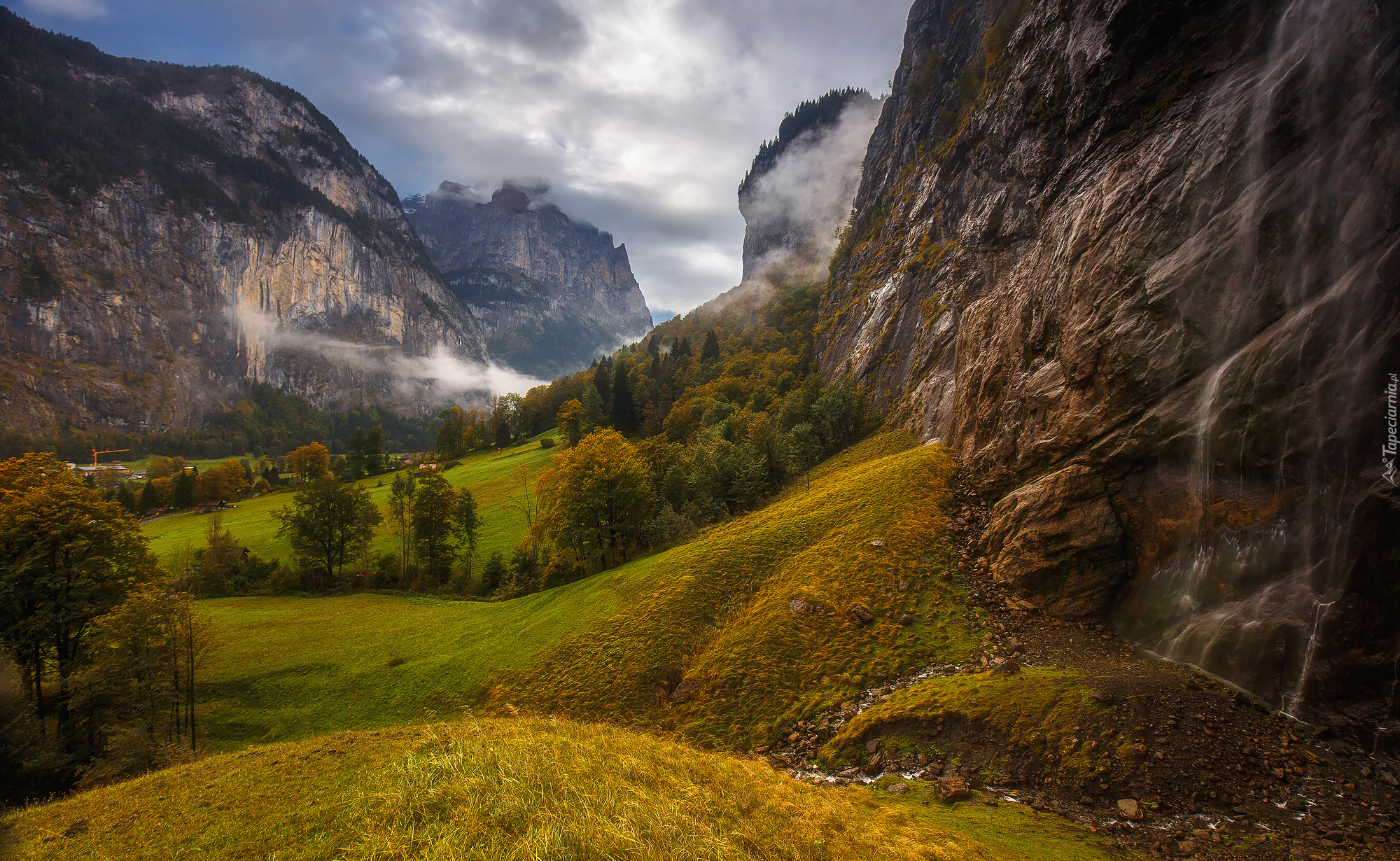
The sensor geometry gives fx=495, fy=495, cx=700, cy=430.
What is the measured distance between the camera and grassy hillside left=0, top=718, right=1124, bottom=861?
6.66 m

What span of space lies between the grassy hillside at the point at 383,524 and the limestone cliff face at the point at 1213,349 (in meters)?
50.1

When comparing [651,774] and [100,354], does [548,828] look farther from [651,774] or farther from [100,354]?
[100,354]

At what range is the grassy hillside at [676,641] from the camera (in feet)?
67.4

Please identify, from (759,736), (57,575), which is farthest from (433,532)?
(759,736)

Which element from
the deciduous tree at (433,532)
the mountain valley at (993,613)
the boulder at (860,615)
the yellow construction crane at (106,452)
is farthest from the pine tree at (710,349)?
the yellow construction crane at (106,452)

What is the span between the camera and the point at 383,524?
62.1 m

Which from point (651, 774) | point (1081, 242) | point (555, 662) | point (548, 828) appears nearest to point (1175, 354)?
point (1081, 242)

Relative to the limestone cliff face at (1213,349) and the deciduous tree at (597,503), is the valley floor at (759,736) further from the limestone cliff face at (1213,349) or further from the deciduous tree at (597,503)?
the deciduous tree at (597,503)

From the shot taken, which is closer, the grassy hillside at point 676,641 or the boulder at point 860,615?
the grassy hillside at point 676,641

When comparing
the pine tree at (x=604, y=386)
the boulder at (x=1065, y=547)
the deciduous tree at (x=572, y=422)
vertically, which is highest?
the pine tree at (x=604, y=386)

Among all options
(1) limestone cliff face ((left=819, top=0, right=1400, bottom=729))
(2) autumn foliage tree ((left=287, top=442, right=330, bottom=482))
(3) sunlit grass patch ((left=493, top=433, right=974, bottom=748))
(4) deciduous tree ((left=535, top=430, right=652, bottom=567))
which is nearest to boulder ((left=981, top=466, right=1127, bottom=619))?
(1) limestone cliff face ((left=819, top=0, right=1400, bottom=729))

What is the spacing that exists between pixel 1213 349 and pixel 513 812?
25.0m

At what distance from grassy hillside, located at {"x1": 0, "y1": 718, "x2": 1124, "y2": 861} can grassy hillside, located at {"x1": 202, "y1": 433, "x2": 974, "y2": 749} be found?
20.4 feet

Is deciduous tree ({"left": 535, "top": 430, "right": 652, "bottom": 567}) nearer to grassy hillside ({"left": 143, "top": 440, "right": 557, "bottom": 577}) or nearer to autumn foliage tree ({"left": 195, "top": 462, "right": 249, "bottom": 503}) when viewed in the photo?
grassy hillside ({"left": 143, "top": 440, "right": 557, "bottom": 577})
